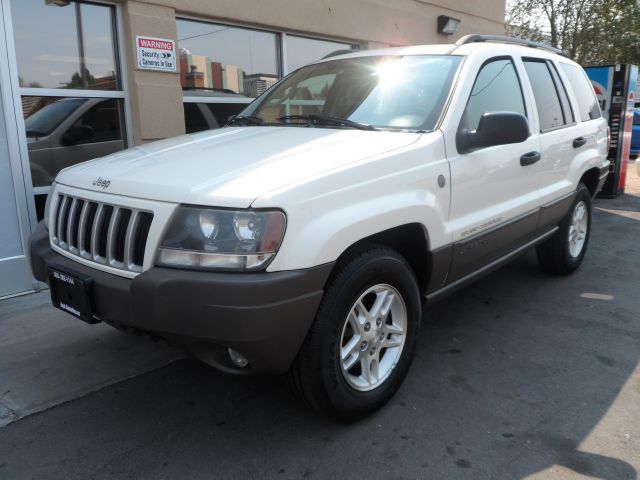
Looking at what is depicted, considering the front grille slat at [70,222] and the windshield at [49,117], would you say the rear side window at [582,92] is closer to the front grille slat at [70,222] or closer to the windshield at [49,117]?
the front grille slat at [70,222]

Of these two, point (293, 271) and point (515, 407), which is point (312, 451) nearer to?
point (293, 271)

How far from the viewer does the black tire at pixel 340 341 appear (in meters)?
2.42

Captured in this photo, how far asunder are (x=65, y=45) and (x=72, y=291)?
136 inches

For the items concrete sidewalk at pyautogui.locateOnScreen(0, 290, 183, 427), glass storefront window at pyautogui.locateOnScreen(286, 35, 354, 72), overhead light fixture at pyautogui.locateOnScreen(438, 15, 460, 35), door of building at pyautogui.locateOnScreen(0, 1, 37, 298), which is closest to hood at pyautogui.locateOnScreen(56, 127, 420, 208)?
concrete sidewalk at pyautogui.locateOnScreen(0, 290, 183, 427)

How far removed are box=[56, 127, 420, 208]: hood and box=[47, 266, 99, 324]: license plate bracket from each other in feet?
1.38

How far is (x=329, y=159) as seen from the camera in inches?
101

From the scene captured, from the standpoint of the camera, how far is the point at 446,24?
31.6ft

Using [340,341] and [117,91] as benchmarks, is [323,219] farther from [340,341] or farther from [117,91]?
[117,91]

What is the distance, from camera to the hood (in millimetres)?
2291

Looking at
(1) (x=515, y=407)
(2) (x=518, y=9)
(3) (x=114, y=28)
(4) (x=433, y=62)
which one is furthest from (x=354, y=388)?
(2) (x=518, y=9)

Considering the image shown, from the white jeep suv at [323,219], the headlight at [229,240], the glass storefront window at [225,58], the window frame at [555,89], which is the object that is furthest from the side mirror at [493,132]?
the glass storefront window at [225,58]

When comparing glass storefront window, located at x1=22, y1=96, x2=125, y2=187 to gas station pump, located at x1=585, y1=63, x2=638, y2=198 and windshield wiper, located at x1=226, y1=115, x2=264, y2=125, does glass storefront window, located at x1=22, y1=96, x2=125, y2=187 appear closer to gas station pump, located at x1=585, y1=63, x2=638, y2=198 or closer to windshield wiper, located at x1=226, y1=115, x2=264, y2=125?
windshield wiper, located at x1=226, y1=115, x2=264, y2=125

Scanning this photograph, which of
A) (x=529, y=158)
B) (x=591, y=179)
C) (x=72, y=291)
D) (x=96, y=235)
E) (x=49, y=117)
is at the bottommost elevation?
(x=72, y=291)

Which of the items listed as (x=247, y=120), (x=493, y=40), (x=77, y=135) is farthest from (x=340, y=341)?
(x=77, y=135)
